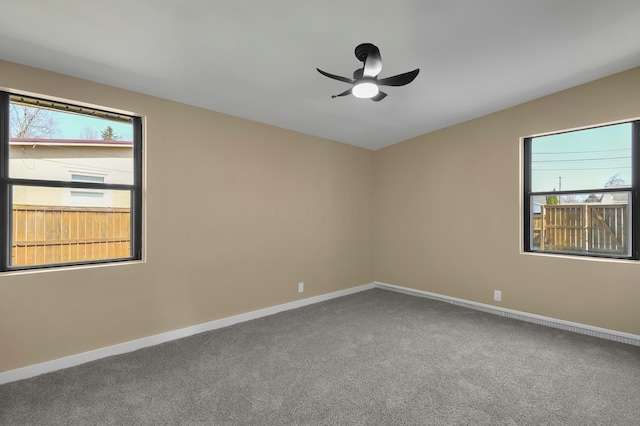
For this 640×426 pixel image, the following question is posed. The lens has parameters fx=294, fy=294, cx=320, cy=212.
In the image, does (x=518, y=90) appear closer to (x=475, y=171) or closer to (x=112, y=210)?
(x=475, y=171)

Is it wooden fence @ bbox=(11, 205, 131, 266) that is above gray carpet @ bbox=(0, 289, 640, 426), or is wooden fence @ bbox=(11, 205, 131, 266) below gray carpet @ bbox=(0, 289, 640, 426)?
above

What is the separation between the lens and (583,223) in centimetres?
325

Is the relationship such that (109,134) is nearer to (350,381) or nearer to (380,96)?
(380,96)

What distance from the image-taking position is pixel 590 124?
120 inches

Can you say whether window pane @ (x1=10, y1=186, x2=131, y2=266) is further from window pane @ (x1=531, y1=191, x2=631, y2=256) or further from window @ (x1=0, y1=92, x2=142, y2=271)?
window pane @ (x1=531, y1=191, x2=631, y2=256)

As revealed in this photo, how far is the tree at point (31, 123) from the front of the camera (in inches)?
93.0

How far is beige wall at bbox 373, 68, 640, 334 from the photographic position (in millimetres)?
2963

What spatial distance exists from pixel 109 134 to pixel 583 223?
16.4 ft

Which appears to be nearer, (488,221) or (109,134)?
(109,134)

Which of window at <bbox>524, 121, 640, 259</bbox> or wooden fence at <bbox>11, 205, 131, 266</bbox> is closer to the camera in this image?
wooden fence at <bbox>11, 205, 131, 266</bbox>

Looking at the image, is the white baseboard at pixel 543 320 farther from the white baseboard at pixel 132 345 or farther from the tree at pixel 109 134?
the tree at pixel 109 134

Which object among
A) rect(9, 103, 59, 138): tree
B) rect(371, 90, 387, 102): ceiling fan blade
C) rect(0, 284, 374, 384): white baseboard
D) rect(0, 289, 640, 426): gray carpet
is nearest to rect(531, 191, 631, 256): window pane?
rect(0, 289, 640, 426): gray carpet

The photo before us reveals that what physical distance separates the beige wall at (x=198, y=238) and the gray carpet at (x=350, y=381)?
33 centimetres

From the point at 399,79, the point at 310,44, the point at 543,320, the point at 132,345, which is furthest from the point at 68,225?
the point at 543,320
